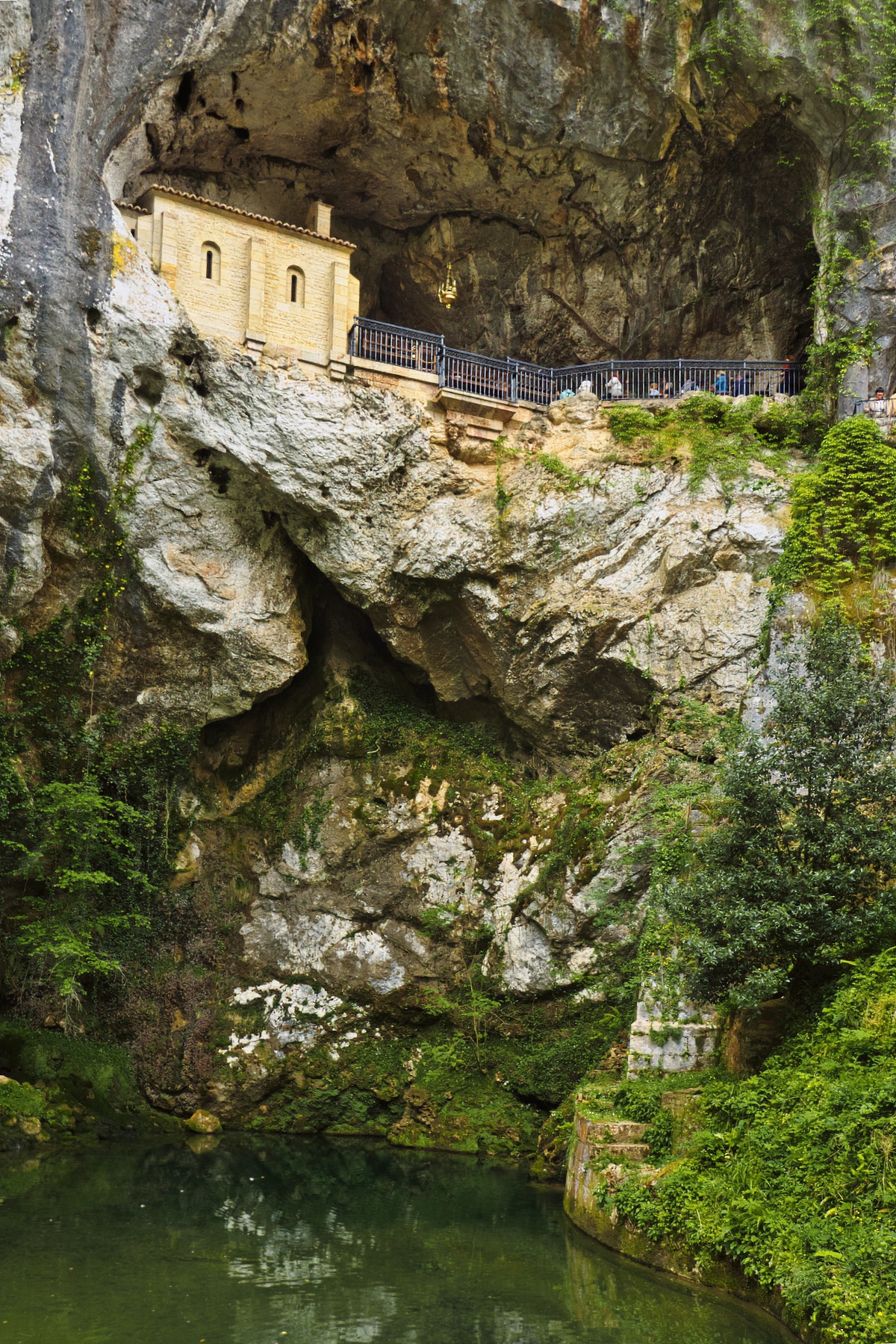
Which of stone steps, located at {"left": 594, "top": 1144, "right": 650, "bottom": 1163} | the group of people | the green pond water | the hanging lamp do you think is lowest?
the green pond water

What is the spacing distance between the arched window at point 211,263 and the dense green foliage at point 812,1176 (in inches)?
690

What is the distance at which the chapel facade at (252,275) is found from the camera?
22484 millimetres

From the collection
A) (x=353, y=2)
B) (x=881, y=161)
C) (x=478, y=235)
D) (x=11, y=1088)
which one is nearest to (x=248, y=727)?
(x=11, y=1088)

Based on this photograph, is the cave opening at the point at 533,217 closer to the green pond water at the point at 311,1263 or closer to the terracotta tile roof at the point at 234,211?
the terracotta tile roof at the point at 234,211

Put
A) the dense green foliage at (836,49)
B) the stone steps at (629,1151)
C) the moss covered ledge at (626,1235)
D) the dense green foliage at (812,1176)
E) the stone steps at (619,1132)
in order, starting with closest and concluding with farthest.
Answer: the dense green foliage at (812,1176)
the moss covered ledge at (626,1235)
the stone steps at (629,1151)
the stone steps at (619,1132)
the dense green foliage at (836,49)

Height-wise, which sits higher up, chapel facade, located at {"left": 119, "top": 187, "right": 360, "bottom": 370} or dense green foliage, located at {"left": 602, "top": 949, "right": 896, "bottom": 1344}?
chapel facade, located at {"left": 119, "top": 187, "right": 360, "bottom": 370}

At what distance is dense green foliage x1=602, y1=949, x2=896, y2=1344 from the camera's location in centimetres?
942

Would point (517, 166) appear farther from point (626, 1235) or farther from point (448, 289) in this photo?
point (626, 1235)

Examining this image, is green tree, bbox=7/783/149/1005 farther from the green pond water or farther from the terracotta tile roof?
the terracotta tile roof

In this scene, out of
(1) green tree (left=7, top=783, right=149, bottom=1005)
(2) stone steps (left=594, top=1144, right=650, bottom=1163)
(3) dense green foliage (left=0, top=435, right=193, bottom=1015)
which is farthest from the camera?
(3) dense green foliage (left=0, top=435, right=193, bottom=1015)

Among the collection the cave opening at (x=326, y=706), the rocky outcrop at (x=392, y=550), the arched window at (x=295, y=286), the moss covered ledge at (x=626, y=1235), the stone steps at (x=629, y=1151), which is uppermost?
the arched window at (x=295, y=286)

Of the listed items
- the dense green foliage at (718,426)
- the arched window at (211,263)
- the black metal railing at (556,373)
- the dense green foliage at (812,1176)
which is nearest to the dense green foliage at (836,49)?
the black metal railing at (556,373)

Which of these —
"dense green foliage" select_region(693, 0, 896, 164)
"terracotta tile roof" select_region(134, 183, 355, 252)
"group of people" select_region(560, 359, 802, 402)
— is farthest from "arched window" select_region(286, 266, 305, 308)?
"dense green foliage" select_region(693, 0, 896, 164)

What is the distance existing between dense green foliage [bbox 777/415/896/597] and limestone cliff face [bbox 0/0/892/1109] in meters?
1.79
